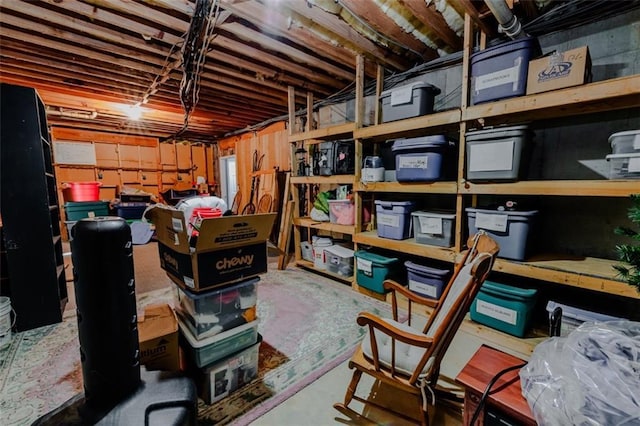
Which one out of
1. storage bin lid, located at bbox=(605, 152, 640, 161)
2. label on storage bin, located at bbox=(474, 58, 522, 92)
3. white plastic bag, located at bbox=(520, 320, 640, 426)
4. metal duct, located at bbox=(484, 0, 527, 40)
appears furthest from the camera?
label on storage bin, located at bbox=(474, 58, 522, 92)

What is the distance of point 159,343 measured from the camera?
145 cm

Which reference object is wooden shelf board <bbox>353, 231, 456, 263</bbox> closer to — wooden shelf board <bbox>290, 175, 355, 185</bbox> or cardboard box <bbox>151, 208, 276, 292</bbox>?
wooden shelf board <bbox>290, 175, 355, 185</bbox>

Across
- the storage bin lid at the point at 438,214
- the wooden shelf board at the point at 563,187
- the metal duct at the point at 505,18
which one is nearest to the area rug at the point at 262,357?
the storage bin lid at the point at 438,214

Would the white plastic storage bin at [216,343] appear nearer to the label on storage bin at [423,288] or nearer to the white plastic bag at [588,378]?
the white plastic bag at [588,378]

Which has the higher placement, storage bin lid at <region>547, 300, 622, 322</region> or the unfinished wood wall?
the unfinished wood wall

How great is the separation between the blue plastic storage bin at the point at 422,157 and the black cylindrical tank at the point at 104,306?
2.09 meters

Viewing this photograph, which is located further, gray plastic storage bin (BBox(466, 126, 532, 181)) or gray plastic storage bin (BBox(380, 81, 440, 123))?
gray plastic storage bin (BBox(380, 81, 440, 123))

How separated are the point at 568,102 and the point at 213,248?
7.44 feet

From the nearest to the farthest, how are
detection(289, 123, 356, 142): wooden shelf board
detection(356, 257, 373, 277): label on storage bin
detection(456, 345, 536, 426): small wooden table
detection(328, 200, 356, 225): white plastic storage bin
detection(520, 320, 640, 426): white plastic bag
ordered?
detection(520, 320, 640, 426): white plastic bag → detection(456, 345, 536, 426): small wooden table → detection(356, 257, 373, 277): label on storage bin → detection(289, 123, 356, 142): wooden shelf board → detection(328, 200, 356, 225): white plastic storage bin

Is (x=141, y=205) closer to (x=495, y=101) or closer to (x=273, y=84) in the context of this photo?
(x=273, y=84)

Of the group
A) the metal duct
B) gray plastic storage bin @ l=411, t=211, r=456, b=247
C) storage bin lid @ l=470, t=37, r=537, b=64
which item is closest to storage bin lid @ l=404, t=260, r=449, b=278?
gray plastic storage bin @ l=411, t=211, r=456, b=247

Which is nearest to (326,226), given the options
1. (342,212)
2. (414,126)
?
(342,212)

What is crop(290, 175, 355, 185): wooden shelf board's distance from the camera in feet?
10.1

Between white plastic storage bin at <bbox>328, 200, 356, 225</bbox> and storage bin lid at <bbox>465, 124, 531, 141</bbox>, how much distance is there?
141 centimetres
